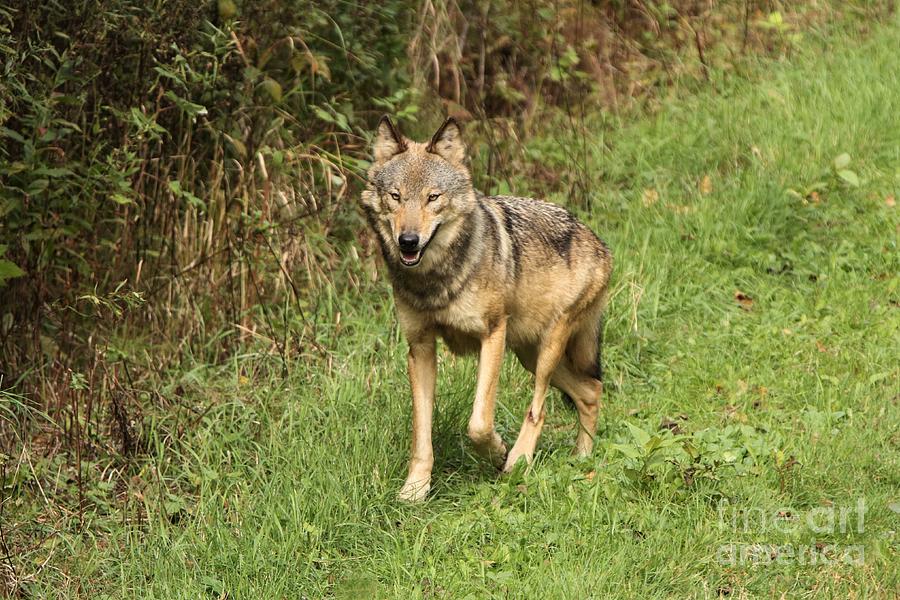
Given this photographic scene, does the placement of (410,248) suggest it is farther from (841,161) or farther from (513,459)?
(841,161)

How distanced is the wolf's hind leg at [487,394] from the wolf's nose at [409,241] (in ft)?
2.47

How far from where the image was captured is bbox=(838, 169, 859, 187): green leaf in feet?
29.0

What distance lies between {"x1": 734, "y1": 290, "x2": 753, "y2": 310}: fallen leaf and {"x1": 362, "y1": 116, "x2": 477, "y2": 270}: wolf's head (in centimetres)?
292

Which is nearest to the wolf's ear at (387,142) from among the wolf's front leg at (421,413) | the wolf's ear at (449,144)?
the wolf's ear at (449,144)

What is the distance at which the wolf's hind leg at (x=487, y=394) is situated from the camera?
587cm

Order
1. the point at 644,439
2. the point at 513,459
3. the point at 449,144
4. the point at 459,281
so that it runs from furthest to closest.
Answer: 1. the point at 513,459
2. the point at 449,144
3. the point at 459,281
4. the point at 644,439

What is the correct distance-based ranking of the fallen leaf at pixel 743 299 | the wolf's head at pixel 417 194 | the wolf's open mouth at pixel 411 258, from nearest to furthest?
the wolf's open mouth at pixel 411 258
the wolf's head at pixel 417 194
the fallen leaf at pixel 743 299

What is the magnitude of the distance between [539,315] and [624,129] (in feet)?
14.6

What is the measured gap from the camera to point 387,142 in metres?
6.06

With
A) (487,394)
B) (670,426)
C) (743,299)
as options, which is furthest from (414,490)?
(743,299)

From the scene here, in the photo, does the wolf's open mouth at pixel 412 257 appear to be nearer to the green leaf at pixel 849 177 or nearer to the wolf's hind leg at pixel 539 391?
the wolf's hind leg at pixel 539 391

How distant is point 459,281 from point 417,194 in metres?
0.52

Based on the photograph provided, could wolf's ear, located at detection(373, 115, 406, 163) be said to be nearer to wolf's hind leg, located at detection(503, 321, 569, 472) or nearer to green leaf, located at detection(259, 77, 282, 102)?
wolf's hind leg, located at detection(503, 321, 569, 472)

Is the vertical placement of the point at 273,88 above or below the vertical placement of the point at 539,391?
above
